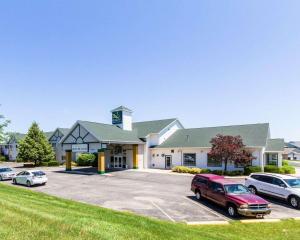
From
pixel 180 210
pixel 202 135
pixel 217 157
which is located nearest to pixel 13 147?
pixel 202 135

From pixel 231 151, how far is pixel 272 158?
7.99m

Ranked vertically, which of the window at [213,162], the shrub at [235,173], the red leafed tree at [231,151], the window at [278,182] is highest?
the red leafed tree at [231,151]

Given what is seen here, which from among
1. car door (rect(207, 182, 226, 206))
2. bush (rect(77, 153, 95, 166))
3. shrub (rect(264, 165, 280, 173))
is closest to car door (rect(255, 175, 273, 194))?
car door (rect(207, 182, 226, 206))

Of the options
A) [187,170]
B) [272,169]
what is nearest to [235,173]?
[272,169]

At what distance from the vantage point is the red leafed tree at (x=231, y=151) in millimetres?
31609

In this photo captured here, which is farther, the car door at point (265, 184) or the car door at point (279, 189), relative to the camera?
the car door at point (265, 184)

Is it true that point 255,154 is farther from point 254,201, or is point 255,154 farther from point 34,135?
point 34,135

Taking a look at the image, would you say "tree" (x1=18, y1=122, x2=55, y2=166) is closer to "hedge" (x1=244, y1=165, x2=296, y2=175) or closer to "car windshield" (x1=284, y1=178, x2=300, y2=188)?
"hedge" (x1=244, y1=165, x2=296, y2=175)

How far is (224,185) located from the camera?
16.2m

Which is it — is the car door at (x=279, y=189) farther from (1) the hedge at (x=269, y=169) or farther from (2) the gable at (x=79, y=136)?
(2) the gable at (x=79, y=136)

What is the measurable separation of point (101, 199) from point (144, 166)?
78.0ft

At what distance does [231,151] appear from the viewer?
31547 mm

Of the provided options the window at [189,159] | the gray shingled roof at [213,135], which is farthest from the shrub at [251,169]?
the window at [189,159]

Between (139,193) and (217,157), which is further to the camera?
(217,157)
